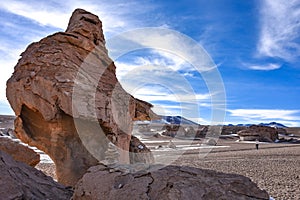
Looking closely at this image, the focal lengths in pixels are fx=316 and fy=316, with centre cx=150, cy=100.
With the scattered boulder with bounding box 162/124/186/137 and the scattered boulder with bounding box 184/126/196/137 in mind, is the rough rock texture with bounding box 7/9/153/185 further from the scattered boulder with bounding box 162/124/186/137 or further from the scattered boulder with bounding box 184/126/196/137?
the scattered boulder with bounding box 184/126/196/137

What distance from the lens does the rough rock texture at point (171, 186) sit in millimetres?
3850

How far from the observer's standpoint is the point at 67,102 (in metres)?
8.66

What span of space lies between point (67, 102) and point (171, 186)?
5367 millimetres

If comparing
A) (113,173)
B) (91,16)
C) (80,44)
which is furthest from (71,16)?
(113,173)

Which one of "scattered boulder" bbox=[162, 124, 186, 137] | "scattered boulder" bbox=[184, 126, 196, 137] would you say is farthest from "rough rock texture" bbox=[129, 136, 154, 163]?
"scattered boulder" bbox=[184, 126, 196, 137]

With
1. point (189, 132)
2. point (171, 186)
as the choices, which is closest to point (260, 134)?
point (189, 132)

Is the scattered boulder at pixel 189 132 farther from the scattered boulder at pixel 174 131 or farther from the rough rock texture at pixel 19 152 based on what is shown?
the rough rock texture at pixel 19 152

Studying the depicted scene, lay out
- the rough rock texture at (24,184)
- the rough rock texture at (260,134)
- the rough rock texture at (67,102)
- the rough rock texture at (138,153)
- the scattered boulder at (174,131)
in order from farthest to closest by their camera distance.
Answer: the scattered boulder at (174,131)
the rough rock texture at (260,134)
the rough rock texture at (138,153)
the rough rock texture at (67,102)
the rough rock texture at (24,184)

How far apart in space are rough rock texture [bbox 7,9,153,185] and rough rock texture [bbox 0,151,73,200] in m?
2.20

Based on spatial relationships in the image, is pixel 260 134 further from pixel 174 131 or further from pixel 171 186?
pixel 171 186

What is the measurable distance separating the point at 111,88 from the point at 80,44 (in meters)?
1.69

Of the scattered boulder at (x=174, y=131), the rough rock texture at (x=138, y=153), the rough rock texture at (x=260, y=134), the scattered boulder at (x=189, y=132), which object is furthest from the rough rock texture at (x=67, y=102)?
the scattered boulder at (x=189, y=132)

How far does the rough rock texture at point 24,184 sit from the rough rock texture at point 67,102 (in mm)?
2200

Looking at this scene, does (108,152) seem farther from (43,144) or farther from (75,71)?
(75,71)
